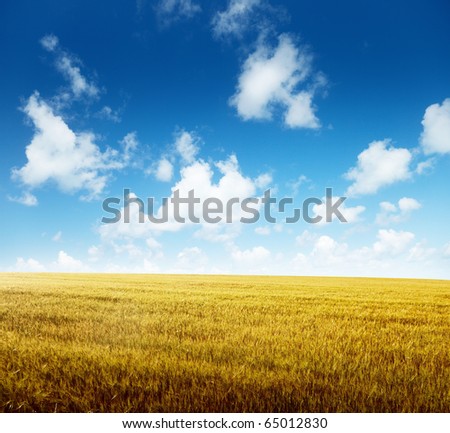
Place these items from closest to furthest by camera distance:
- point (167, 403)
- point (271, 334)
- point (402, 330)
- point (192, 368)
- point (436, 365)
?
point (167, 403)
point (192, 368)
point (436, 365)
point (271, 334)
point (402, 330)

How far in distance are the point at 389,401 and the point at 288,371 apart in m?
1.37

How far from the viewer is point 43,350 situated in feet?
18.6

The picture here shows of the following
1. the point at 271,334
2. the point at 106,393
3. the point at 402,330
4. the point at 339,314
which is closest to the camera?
the point at 106,393

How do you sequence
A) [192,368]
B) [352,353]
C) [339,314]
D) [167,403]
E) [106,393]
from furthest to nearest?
[339,314] < [352,353] < [192,368] < [106,393] < [167,403]

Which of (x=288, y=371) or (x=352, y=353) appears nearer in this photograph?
(x=288, y=371)

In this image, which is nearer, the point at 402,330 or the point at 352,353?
the point at 352,353

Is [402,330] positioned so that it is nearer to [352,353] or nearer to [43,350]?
[352,353]

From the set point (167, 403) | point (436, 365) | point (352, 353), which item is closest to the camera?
point (167, 403)

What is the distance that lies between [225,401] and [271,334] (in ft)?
11.9

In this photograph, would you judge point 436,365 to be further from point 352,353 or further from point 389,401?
point 389,401

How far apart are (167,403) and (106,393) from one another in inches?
33.2

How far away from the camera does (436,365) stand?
5410mm
